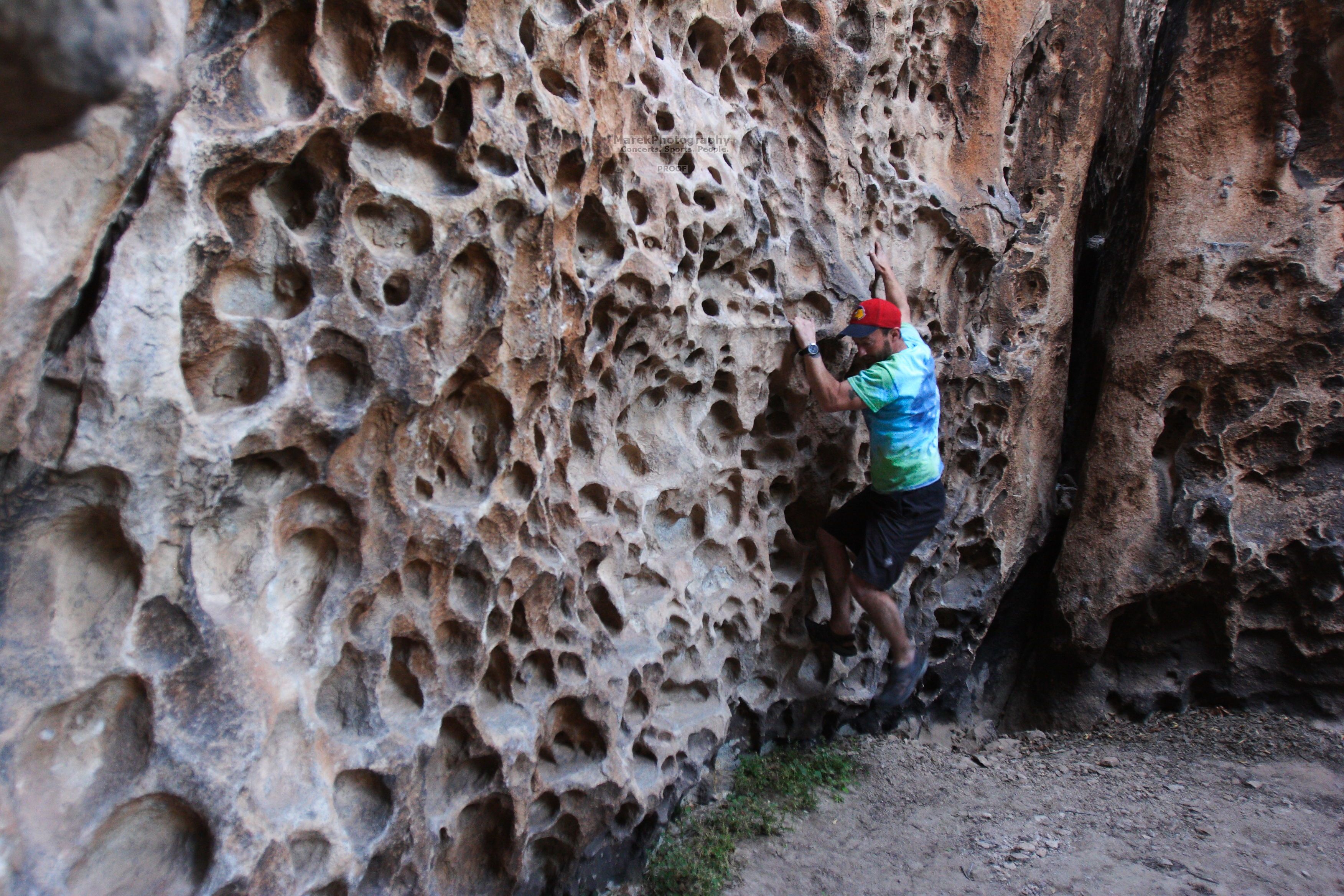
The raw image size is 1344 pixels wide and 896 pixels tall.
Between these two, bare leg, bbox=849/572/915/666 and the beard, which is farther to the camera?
bare leg, bbox=849/572/915/666

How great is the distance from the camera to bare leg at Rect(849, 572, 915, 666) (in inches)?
135

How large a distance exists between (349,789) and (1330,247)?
437 centimetres

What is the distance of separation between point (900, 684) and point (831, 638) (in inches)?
21.3

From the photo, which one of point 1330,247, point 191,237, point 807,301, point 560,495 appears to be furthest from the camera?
point 1330,247

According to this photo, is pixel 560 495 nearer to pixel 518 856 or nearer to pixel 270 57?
pixel 518 856

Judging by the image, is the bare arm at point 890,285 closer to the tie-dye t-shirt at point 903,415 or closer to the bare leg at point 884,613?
the tie-dye t-shirt at point 903,415

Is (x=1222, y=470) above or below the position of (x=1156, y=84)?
below

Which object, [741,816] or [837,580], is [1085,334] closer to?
[837,580]

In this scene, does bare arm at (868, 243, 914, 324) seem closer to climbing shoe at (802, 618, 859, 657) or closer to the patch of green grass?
climbing shoe at (802, 618, 859, 657)

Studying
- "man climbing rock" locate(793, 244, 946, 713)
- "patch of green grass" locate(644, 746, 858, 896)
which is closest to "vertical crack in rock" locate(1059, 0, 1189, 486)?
"man climbing rock" locate(793, 244, 946, 713)

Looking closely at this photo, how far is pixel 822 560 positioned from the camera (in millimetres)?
3541

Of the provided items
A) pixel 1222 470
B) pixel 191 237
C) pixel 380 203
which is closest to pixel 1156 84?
pixel 1222 470

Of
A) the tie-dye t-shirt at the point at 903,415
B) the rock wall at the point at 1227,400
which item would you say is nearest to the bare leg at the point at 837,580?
the tie-dye t-shirt at the point at 903,415

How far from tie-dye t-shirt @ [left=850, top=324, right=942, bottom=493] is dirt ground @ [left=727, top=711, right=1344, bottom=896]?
4.09ft
